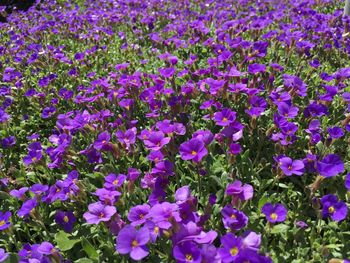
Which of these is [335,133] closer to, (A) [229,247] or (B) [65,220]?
(A) [229,247]

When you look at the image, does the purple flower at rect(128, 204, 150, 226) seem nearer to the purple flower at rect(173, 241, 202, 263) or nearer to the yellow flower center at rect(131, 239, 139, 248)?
the yellow flower center at rect(131, 239, 139, 248)

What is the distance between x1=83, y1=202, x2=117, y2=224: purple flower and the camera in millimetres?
2209

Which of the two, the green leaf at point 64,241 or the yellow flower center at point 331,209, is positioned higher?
the yellow flower center at point 331,209

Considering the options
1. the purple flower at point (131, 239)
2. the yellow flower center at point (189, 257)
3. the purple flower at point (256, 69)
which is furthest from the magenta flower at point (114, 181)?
the purple flower at point (256, 69)

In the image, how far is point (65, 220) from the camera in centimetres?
256

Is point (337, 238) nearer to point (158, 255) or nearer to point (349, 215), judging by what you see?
point (349, 215)

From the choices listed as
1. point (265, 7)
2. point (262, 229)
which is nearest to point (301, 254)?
point (262, 229)

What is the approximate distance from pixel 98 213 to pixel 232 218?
0.78m

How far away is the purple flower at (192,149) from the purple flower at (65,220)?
0.85m

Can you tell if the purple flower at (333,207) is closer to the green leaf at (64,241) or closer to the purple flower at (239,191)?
the purple flower at (239,191)

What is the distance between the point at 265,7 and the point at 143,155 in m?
5.09

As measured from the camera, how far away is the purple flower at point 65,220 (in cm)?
255

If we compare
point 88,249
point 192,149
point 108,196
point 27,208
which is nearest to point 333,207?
point 192,149

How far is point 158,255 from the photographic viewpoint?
2297 millimetres
